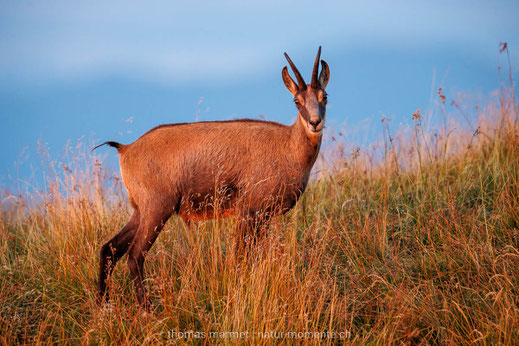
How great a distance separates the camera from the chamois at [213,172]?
5453mm

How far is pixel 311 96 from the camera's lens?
5.60 m

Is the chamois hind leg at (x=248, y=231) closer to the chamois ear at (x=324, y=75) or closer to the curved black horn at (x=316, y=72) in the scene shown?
the curved black horn at (x=316, y=72)

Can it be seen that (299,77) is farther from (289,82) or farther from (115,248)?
(115,248)

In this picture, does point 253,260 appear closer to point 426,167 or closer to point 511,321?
point 511,321

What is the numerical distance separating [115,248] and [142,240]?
33 centimetres

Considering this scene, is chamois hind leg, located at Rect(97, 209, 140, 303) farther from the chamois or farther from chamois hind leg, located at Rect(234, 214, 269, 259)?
chamois hind leg, located at Rect(234, 214, 269, 259)

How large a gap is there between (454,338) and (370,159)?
4475 mm

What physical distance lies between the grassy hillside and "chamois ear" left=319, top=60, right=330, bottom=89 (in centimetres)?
181

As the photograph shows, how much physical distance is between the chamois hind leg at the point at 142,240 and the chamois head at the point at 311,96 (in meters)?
2.05

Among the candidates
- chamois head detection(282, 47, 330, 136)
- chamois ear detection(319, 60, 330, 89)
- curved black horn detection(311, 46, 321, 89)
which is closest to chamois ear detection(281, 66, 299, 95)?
chamois head detection(282, 47, 330, 136)

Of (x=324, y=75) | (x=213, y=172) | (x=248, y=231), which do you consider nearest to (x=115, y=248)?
(x=213, y=172)

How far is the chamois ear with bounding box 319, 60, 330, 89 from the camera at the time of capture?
5927mm

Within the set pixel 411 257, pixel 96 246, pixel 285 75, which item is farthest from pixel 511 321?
pixel 96 246

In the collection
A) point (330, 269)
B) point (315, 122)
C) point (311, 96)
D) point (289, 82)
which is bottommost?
point (330, 269)
